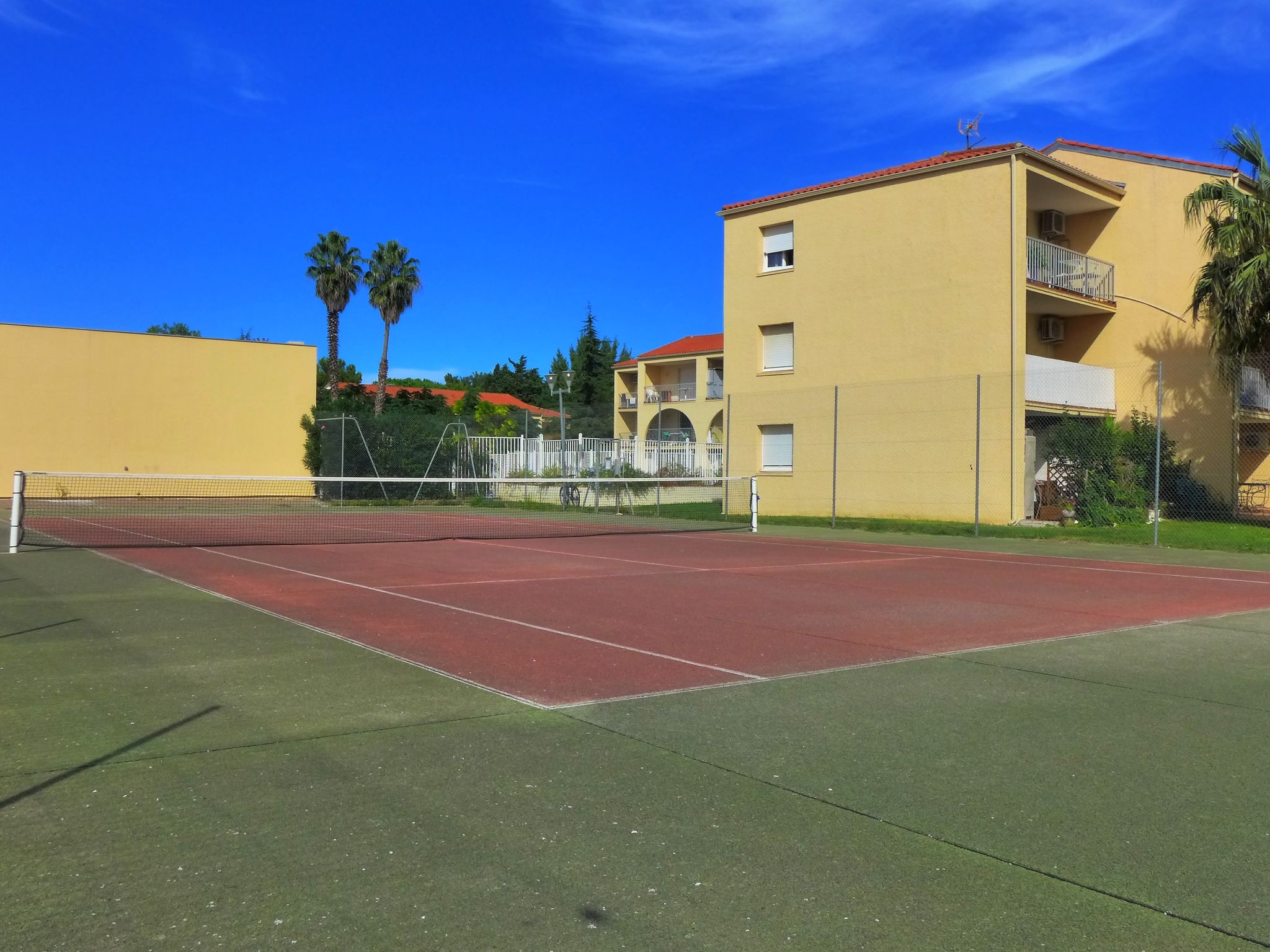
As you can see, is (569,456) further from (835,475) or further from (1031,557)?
(1031,557)

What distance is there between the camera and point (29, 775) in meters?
4.46

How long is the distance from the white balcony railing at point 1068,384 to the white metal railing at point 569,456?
35.4 feet

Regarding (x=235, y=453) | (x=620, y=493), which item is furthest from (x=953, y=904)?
(x=235, y=453)

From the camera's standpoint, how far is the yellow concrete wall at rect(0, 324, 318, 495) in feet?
114

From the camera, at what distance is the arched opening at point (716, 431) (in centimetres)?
5322

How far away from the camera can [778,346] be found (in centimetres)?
2947

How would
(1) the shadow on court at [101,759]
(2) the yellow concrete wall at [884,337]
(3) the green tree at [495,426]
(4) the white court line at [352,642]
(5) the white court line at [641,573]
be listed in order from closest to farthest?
(1) the shadow on court at [101,759]
(4) the white court line at [352,642]
(5) the white court line at [641,573]
(2) the yellow concrete wall at [884,337]
(3) the green tree at [495,426]

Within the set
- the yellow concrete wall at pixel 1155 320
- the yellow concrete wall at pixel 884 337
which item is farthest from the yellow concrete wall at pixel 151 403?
the yellow concrete wall at pixel 1155 320

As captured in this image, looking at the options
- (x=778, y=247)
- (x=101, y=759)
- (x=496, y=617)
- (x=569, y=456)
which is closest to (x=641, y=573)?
(x=496, y=617)

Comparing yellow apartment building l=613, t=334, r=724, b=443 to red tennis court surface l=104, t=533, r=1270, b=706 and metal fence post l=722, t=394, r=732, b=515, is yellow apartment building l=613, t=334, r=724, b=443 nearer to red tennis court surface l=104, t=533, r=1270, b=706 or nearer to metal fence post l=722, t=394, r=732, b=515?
metal fence post l=722, t=394, r=732, b=515

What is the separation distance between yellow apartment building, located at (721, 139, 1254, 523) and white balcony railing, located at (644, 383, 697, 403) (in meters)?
27.8

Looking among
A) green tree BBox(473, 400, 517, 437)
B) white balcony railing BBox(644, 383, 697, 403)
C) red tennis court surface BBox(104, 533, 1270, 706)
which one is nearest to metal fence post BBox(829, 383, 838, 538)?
red tennis court surface BBox(104, 533, 1270, 706)

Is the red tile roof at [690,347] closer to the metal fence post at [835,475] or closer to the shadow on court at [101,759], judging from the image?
the metal fence post at [835,475]

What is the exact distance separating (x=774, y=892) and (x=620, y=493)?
27873mm
